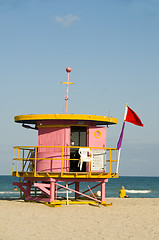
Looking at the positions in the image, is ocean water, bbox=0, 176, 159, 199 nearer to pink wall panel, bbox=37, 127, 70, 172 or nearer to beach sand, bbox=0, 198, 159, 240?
pink wall panel, bbox=37, 127, 70, 172

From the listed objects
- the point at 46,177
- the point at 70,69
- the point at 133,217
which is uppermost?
the point at 70,69

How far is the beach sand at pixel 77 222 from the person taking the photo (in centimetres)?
1434

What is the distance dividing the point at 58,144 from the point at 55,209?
11.6ft

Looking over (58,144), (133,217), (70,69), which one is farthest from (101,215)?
(70,69)

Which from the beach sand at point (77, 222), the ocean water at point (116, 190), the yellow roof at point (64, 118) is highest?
the yellow roof at point (64, 118)

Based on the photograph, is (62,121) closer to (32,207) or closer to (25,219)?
(32,207)

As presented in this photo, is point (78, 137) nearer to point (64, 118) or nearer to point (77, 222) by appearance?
point (64, 118)

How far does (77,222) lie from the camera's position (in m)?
16.6

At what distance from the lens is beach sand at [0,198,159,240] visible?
14344mm

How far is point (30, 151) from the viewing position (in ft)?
78.1

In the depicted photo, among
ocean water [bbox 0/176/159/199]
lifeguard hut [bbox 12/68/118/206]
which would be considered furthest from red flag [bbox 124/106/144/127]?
ocean water [bbox 0/176/159/199]

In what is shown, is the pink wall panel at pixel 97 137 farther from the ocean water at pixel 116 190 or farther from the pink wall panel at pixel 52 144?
the ocean water at pixel 116 190

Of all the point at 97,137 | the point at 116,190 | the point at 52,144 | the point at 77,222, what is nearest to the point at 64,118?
the point at 52,144

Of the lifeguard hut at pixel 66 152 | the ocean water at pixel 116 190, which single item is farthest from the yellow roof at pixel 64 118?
the ocean water at pixel 116 190
